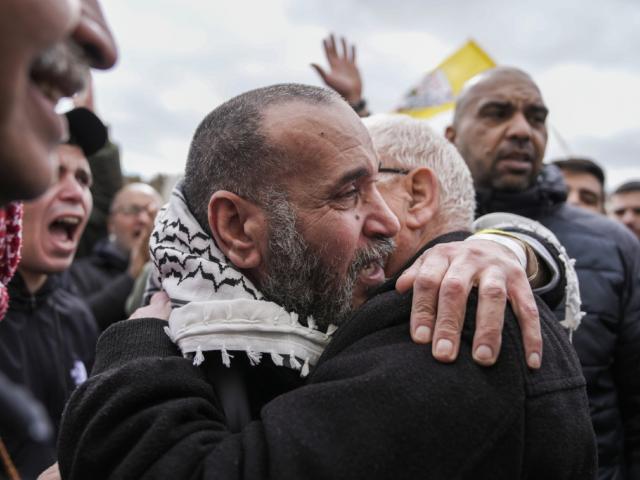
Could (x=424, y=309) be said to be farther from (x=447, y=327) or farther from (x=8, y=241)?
(x=8, y=241)

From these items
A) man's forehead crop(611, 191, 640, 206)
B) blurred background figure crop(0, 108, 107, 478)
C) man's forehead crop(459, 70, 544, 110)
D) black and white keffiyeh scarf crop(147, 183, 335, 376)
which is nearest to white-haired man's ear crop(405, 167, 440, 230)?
black and white keffiyeh scarf crop(147, 183, 335, 376)

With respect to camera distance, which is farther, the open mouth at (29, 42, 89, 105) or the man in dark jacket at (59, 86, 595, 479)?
the man in dark jacket at (59, 86, 595, 479)

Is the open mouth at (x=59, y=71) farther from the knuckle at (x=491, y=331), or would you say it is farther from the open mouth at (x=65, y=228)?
the open mouth at (x=65, y=228)

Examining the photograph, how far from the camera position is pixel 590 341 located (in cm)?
250

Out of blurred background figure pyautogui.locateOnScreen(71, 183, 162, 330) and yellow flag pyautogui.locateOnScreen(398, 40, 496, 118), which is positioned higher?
yellow flag pyautogui.locateOnScreen(398, 40, 496, 118)

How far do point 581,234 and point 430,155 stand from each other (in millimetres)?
1139

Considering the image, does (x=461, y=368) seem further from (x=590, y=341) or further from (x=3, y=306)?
(x=590, y=341)

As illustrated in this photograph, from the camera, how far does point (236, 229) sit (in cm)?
155

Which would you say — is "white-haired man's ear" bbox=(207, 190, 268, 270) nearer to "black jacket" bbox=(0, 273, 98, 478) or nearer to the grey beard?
the grey beard

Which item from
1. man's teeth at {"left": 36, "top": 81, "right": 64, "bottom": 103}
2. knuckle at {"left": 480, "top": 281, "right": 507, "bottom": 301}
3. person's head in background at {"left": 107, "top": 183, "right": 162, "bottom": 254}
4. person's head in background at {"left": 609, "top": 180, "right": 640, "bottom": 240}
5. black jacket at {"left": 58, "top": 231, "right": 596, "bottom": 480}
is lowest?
person's head in background at {"left": 609, "top": 180, "right": 640, "bottom": 240}

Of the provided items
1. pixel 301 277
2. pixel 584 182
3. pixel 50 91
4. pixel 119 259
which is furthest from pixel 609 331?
pixel 119 259

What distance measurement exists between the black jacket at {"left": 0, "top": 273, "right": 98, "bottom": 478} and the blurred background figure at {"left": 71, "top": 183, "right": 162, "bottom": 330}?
1285mm

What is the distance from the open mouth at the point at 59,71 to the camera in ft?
2.82

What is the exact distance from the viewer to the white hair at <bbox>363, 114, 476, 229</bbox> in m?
1.98
